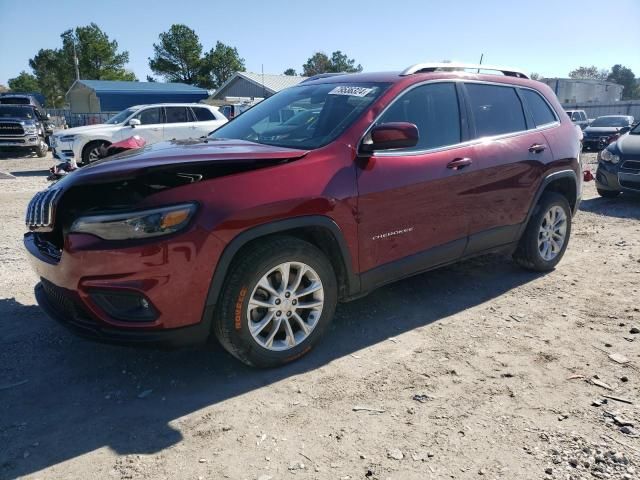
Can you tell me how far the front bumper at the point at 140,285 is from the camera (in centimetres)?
267

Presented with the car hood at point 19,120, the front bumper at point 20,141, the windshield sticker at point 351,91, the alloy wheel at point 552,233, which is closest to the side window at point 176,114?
the front bumper at point 20,141

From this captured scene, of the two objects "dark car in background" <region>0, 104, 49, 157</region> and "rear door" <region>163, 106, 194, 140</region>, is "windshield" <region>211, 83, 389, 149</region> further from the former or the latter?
"dark car in background" <region>0, 104, 49, 157</region>

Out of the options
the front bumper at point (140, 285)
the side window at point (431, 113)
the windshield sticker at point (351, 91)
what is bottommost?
the front bumper at point (140, 285)

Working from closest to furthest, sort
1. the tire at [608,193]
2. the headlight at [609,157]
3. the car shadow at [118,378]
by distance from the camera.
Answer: the car shadow at [118,378] → the headlight at [609,157] → the tire at [608,193]

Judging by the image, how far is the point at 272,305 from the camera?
3092 mm

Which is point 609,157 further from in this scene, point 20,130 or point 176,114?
point 20,130

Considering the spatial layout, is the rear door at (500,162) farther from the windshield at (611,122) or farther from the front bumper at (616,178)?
the windshield at (611,122)

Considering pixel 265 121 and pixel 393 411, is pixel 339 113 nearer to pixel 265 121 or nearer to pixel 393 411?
pixel 265 121

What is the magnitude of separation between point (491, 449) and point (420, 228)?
5.49 ft

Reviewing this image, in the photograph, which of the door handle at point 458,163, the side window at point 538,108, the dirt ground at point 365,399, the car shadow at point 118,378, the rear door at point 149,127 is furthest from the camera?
the rear door at point 149,127

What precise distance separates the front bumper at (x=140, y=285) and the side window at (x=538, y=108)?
3.54 meters

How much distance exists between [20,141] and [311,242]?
60.9 feet

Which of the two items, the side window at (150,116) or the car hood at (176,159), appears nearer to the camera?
the car hood at (176,159)

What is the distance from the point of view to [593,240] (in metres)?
6.46
